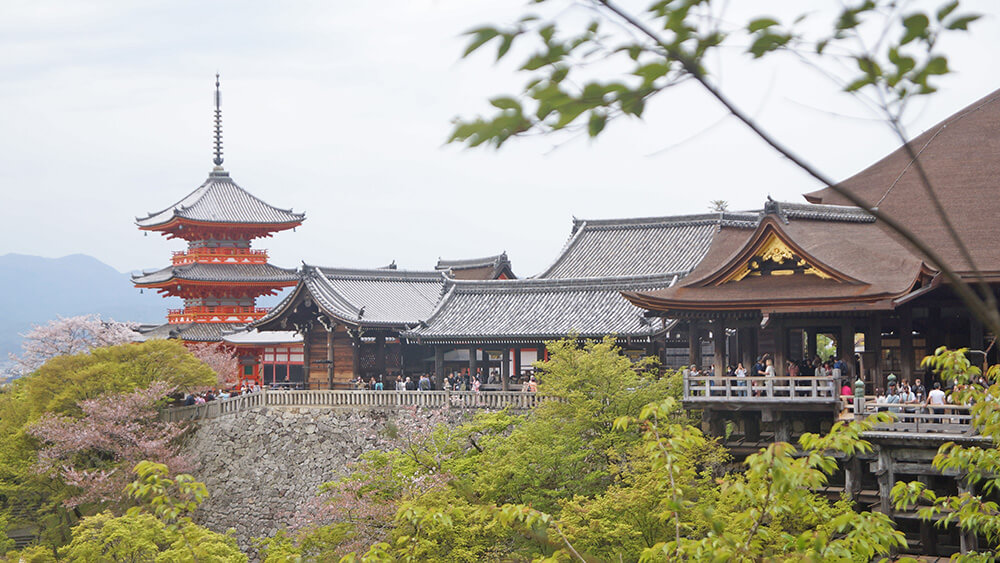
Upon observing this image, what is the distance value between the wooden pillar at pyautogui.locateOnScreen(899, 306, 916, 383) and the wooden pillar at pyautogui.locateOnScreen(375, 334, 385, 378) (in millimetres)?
19036

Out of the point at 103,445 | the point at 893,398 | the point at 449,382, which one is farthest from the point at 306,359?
the point at 893,398

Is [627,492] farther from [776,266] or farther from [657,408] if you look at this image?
[657,408]

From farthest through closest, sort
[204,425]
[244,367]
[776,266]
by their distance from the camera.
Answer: [244,367], [204,425], [776,266]

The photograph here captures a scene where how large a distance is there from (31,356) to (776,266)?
45324mm

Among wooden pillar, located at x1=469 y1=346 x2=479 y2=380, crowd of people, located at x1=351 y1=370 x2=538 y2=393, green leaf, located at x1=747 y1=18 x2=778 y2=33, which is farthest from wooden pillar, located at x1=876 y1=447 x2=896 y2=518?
green leaf, located at x1=747 y1=18 x2=778 y2=33

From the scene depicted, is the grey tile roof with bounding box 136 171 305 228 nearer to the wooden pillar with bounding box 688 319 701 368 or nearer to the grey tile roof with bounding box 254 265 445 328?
the grey tile roof with bounding box 254 265 445 328

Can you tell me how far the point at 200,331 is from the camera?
→ 155 feet

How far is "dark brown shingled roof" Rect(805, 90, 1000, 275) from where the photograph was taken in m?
22.0

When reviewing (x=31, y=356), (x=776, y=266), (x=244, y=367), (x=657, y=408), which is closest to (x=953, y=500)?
(x=657, y=408)

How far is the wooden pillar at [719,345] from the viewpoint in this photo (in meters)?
22.8

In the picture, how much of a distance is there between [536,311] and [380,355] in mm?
6446

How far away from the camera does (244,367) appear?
45.1 metres

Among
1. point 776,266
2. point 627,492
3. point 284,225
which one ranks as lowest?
point 627,492

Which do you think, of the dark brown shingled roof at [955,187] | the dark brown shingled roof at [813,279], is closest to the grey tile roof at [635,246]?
the dark brown shingled roof at [955,187]
